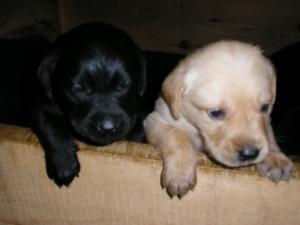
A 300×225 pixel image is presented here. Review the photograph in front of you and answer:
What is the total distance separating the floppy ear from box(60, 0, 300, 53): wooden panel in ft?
6.48

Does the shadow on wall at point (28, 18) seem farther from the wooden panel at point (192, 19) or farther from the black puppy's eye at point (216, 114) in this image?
the black puppy's eye at point (216, 114)

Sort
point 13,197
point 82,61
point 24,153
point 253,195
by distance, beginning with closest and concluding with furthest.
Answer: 1. point 253,195
2. point 24,153
3. point 13,197
4. point 82,61

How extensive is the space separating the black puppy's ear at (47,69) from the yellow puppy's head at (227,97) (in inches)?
28.1

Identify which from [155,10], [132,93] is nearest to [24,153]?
[132,93]

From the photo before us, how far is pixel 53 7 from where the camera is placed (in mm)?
4777

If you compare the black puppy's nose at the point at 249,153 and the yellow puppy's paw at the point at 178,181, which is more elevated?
the black puppy's nose at the point at 249,153

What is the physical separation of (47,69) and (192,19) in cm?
217

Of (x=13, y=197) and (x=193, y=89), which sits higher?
(x=193, y=89)

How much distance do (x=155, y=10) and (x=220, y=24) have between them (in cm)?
68

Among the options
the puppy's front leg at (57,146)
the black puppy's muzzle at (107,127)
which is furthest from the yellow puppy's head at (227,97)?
the puppy's front leg at (57,146)

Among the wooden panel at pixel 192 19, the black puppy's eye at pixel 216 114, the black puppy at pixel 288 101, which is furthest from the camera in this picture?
the wooden panel at pixel 192 19

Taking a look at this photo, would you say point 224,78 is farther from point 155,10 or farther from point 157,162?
point 155,10

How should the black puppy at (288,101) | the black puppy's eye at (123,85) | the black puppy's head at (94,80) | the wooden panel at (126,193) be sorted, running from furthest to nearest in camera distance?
the black puppy at (288,101), the black puppy's eye at (123,85), the black puppy's head at (94,80), the wooden panel at (126,193)

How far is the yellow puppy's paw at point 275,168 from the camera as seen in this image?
2.16 meters
